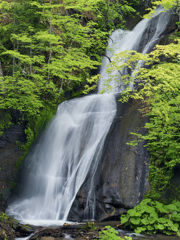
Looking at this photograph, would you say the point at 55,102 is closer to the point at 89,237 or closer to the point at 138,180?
the point at 138,180

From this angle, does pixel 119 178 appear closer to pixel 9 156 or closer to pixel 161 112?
pixel 161 112

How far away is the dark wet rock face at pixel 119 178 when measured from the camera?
712 centimetres

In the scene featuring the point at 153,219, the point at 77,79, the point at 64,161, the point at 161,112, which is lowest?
the point at 153,219

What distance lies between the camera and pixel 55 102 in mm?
11586

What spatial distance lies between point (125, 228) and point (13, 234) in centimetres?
297

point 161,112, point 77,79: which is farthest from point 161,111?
point 77,79

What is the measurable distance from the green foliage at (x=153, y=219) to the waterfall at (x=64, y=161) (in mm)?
1451

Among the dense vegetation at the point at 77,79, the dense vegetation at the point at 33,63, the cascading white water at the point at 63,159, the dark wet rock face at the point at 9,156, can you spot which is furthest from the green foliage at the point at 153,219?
the dense vegetation at the point at 33,63

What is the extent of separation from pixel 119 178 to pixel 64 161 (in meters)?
2.55

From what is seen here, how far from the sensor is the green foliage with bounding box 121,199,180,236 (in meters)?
6.02

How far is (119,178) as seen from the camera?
7.56 meters

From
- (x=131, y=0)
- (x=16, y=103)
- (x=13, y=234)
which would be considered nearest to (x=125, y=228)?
(x=13, y=234)

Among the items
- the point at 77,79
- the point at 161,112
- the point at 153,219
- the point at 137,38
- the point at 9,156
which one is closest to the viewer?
the point at 153,219

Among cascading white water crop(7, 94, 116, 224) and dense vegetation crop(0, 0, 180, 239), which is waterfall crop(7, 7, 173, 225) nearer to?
cascading white water crop(7, 94, 116, 224)
